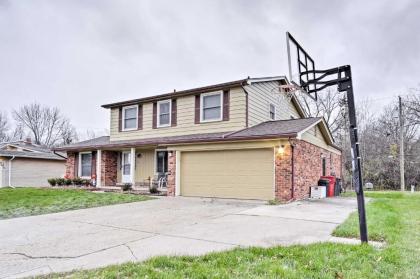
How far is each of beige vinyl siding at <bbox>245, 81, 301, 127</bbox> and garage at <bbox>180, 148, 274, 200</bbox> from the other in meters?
2.09

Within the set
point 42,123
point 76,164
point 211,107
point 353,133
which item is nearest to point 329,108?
point 211,107

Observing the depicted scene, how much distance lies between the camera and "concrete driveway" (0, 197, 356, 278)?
4617 mm

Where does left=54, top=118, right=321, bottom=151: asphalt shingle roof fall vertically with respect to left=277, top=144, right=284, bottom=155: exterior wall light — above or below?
above

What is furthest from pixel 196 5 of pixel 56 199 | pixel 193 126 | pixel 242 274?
pixel 242 274

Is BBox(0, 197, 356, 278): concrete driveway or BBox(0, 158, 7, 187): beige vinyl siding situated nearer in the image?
BBox(0, 197, 356, 278): concrete driveway

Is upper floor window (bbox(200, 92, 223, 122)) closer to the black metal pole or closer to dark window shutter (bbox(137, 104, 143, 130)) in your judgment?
dark window shutter (bbox(137, 104, 143, 130))

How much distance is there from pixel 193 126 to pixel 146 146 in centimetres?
282

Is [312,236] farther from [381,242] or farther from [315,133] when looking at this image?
[315,133]

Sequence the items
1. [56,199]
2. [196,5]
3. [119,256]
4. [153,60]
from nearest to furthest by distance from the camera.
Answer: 1. [119,256]
2. [56,199]
3. [196,5]
4. [153,60]

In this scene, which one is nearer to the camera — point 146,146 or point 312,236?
point 312,236

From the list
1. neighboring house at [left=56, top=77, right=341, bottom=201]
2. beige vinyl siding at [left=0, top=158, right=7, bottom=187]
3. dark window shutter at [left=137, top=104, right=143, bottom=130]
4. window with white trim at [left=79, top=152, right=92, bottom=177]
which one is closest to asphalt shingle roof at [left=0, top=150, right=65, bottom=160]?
Result: beige vinyl siding at [left=0, top=158, right=7, bottom=187]

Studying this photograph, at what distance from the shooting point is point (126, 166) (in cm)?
1786

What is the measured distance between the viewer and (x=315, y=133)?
1434 cm

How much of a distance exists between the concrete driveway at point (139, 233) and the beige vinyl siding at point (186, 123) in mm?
5018
